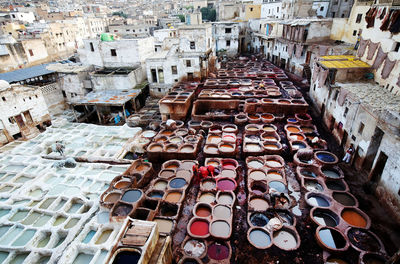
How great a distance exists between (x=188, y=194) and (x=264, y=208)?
4249 mm

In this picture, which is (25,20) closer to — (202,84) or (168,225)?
(202,84)

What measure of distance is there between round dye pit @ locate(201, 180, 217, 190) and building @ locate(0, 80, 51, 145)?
53.6ft

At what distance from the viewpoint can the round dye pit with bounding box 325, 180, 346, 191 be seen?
12836 millimetres

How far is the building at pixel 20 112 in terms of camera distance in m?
18.4

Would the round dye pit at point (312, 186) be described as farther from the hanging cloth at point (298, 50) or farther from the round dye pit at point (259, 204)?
the hanging cloth at point (298, 50)

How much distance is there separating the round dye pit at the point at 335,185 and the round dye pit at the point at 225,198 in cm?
557

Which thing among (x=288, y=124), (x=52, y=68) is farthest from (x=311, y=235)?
(x=52, y=68)

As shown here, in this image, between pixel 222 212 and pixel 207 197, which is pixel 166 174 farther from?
pixel 222 212

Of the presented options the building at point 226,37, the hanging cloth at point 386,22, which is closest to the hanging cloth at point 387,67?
the hanging cloth at point 386,22

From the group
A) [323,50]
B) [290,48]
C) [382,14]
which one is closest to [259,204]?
[382,14]

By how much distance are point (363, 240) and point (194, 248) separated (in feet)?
23.8

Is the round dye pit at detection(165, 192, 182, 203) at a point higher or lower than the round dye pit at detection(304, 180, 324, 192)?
lower

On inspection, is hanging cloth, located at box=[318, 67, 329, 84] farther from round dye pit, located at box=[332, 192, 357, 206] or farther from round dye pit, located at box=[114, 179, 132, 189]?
round dye pit, located at box=[114, 179, 132, 189]

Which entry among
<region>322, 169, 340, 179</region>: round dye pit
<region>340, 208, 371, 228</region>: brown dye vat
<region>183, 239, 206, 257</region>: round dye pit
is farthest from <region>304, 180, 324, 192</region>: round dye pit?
<region>183, 239, 206, 257</region>: round dye pit
